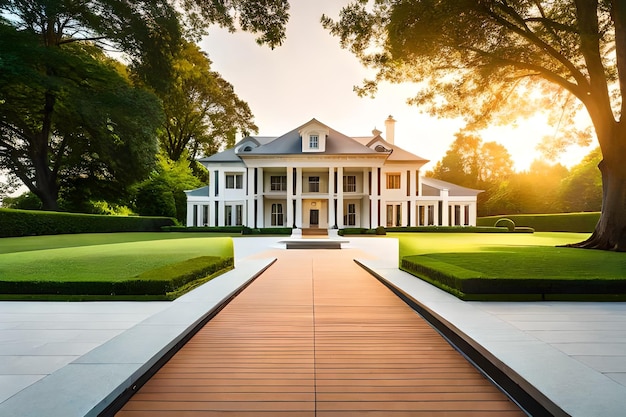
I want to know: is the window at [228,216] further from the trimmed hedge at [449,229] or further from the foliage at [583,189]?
the foliage at [583,189]

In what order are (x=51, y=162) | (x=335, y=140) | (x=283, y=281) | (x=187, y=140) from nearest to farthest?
(x=283, y=281) < (x=51, y=162) < (x=335, y=140) < (x=187, y=140)

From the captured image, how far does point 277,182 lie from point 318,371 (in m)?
35.2

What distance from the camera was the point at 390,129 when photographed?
43406 mm

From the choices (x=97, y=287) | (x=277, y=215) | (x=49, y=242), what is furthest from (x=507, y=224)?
(x=97, y=287)

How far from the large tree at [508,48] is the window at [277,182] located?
69.8 feet

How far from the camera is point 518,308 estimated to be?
629 centimetres

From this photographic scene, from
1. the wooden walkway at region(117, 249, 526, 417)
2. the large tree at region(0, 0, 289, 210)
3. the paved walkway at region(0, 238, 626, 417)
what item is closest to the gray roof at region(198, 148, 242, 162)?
the large tree at region(0, 0, 289, 210)

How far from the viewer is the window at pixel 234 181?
39.5 m

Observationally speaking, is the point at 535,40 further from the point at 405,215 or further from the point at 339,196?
the point at 405,215

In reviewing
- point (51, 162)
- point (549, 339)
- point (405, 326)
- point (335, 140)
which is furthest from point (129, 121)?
point (549, 339)

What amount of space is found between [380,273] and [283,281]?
8.40 ft

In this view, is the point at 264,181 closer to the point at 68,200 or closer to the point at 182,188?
the point at 182,188

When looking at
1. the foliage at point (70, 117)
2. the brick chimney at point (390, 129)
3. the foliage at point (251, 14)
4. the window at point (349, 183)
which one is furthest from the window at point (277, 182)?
the foliage at point (251, 14)

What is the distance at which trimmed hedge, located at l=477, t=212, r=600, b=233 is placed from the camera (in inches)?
1348
